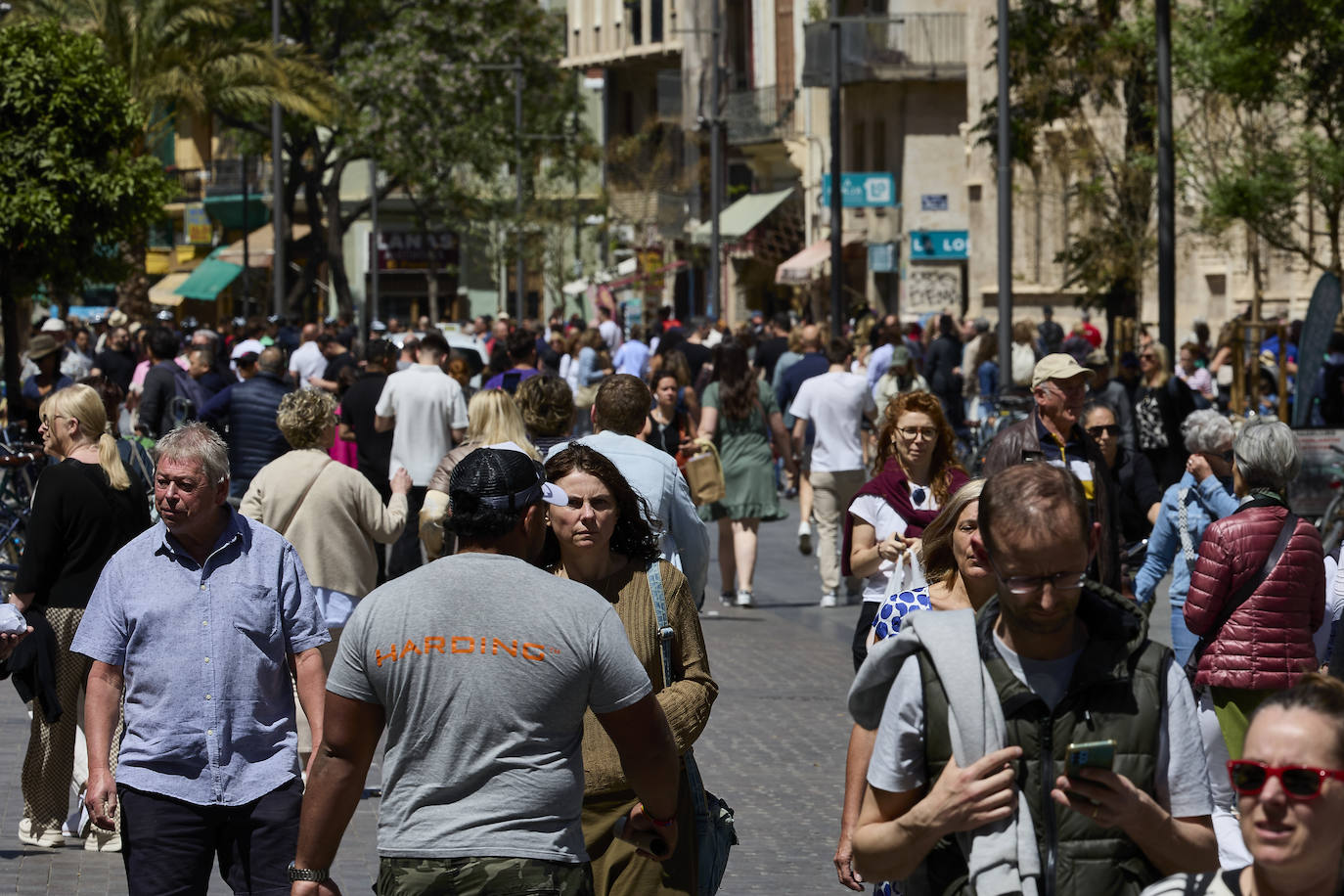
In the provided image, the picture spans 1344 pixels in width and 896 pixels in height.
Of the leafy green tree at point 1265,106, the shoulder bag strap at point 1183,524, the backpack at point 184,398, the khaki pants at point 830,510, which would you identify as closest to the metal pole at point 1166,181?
the leafy green tree at point 1265,106

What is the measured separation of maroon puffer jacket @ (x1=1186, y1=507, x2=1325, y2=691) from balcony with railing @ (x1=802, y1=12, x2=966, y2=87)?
39442 millimetres

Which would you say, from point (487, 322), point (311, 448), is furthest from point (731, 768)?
point (487, 322)

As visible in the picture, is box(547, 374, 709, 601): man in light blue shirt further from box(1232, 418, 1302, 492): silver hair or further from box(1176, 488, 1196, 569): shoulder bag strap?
box(1176, 488, 1196, 569): shoulder bag strap

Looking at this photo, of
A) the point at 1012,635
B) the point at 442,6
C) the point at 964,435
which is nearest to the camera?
the point at 1012,635

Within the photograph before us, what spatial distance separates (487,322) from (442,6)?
1364 centimetres

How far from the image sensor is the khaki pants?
15453 mm

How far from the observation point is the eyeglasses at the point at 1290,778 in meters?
2.84

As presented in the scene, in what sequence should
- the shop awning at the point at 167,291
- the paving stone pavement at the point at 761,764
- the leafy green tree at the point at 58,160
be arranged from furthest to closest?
the shop awning at the point at 167,291
the leafy green tree at the point at 58,160
the paving stone pavement at the point at 761,764

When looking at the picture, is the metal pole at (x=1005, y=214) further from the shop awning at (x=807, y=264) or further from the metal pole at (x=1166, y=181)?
the shop awning at (x=807, y=264)

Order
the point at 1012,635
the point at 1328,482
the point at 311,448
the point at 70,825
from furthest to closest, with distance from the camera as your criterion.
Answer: the point at 1328,482, the point at 311,448, the point at 70,825, the point at 1012,635

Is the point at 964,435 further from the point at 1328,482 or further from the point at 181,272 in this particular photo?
the point at 181,272

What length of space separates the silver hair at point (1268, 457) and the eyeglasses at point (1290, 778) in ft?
14.6

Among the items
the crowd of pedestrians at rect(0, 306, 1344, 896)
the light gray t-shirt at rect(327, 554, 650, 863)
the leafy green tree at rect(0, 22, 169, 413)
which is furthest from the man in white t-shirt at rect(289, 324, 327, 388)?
the light gray t-shirt at rect(327, 554, 650, 863)

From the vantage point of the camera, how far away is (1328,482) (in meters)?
15.2
